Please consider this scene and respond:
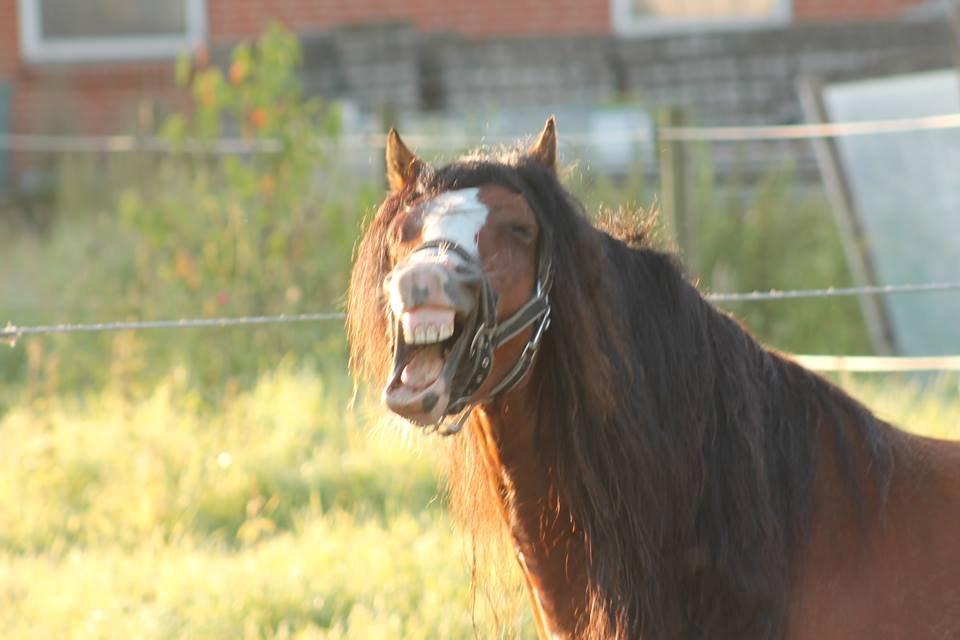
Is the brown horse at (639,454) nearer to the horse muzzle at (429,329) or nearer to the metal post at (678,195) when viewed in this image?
the horse muzzle at (429,329)

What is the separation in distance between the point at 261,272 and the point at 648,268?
581 cm

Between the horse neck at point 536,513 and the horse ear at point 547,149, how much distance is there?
53 cm

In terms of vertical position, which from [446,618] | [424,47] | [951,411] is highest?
[424,47]

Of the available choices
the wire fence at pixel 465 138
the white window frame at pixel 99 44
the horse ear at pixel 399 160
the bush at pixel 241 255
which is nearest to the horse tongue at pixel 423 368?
the horse ear at pixel 399 160

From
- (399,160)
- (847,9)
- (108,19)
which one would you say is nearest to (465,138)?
(847,9)

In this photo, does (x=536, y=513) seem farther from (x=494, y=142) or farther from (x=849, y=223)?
(x=494, y=142)

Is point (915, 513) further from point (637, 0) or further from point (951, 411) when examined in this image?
point (637, 0)

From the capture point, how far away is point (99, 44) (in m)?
13.1

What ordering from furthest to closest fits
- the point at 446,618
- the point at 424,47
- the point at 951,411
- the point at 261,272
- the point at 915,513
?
the point at 424,47 < the point at 261,272 < the point at 951,411 < the point at 446,618 < the point at 915,513

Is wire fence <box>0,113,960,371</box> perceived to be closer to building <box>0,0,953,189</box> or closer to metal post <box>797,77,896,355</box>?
metal post <box>797,77,896,355</box>

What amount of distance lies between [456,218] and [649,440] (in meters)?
0.62

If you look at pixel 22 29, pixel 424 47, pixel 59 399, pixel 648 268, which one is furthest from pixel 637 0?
pixel 648 268

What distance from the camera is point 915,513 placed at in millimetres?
2959

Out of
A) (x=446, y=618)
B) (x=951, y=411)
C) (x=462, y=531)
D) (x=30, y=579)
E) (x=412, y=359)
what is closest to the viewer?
(x=412, y=359)
